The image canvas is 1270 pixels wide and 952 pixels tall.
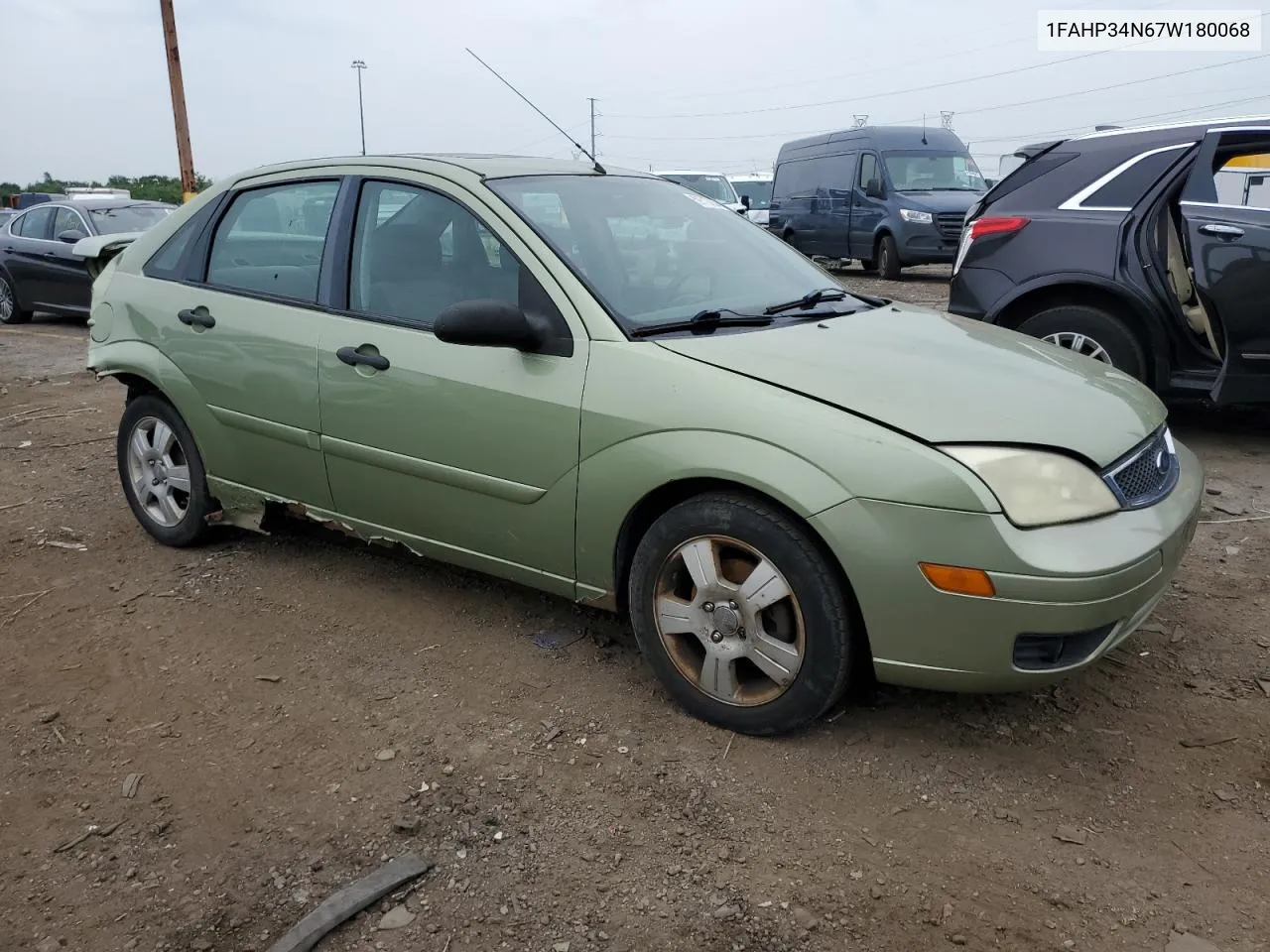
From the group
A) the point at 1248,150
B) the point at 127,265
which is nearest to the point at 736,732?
the point at 127,265

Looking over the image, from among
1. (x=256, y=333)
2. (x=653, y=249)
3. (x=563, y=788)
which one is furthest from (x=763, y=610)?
(x=256, y=333)

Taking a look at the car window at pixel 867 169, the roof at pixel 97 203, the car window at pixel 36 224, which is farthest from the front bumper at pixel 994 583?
the car window at pixel 867 169

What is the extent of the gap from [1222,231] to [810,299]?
2.93 metres

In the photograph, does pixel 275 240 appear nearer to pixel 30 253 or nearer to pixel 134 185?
pixel 30 253

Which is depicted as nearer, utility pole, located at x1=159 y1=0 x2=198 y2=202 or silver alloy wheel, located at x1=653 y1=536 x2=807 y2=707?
silver alloy wheel, located at x1=653 y1=536 x2=807 y2=707

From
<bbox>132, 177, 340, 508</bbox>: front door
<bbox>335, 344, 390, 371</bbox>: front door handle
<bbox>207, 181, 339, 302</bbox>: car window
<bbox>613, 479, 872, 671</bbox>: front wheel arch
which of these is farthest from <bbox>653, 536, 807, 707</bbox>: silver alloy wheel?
<bbox>207, 181, 339, 302</bbox>: car window

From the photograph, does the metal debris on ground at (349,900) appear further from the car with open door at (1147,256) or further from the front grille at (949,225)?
the front grille at (949,225)

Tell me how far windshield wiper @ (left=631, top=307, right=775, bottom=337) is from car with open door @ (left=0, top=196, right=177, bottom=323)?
10.3m

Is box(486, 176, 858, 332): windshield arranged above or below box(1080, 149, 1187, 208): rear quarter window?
below

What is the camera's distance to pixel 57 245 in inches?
464

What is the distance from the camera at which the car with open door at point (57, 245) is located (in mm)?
11758

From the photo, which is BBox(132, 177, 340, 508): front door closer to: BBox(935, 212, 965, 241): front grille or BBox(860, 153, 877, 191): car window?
BBox(935, 212, 965, 241): front grille

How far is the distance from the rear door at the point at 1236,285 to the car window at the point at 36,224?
468 inches

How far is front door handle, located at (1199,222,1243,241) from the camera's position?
523 cm
